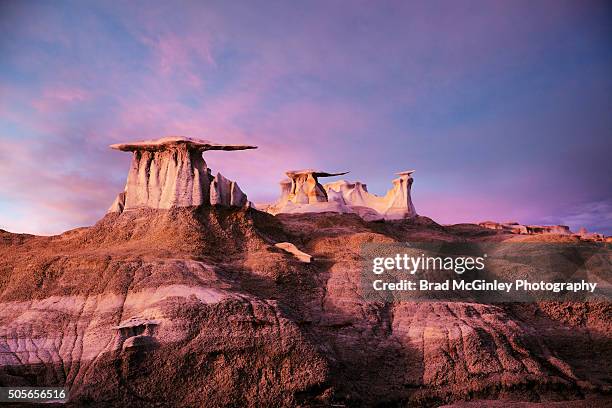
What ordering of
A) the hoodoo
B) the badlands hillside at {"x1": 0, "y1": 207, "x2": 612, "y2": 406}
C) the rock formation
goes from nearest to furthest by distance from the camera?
1. the badlands hillside at {"x1": 0, "y1": 207, "x2": 612, "y2": 406}
2. the rock formation
3. the hoodoo

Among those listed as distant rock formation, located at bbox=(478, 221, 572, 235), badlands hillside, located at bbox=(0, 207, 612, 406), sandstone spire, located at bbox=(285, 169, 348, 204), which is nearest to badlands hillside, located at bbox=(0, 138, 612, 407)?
badlands hillside, located at bbox=(0, 207, 612, 406)

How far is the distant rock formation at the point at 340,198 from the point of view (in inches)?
2377

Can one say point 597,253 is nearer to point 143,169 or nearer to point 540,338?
point 540,338

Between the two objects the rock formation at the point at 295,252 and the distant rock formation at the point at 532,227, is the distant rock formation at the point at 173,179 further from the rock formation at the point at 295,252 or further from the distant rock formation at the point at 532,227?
the distant rock formation at the point at 532,227

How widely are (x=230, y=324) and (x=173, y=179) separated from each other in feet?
47.1

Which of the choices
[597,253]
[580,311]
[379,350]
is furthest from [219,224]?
[597,253]

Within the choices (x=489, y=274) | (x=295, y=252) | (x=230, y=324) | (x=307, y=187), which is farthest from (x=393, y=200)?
(x=230, y=324)

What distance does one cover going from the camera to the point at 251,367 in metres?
23.2

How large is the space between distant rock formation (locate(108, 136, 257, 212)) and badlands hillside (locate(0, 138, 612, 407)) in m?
0.09

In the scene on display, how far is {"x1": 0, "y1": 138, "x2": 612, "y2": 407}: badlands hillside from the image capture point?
2295 centimetres

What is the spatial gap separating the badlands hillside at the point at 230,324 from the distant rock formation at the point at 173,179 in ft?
0.30

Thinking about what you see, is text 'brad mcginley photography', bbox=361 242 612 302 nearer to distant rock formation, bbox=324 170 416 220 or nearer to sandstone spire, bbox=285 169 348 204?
sandstone spire, bbox=285 169 348 204

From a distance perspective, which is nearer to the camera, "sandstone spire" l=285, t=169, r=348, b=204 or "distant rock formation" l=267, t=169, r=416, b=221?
"distant rock formation" l=267, t=169, r=416, b=221

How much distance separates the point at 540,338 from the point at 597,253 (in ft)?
61.0
